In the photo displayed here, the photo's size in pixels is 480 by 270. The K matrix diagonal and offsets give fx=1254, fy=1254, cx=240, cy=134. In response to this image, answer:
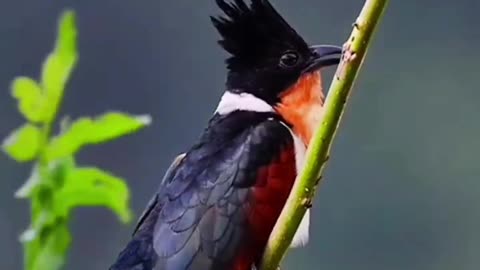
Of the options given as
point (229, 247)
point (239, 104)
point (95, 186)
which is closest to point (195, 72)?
point (239, 104)

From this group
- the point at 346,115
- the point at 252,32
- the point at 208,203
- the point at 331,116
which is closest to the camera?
the point at 331,116

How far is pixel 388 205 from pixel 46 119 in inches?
131

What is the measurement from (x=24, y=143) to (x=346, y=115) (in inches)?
98.3

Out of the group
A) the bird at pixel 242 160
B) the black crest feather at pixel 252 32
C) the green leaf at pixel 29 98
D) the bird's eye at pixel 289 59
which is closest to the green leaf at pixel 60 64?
the green leaf at pixel 29 98

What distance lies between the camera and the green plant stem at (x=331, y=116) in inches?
25.9

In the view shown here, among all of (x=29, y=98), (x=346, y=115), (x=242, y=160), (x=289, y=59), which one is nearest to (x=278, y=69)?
(x=289, y=59)

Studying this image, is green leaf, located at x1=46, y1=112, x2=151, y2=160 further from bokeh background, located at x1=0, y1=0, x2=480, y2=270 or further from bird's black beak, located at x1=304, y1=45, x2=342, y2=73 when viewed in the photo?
bokeh background, located at x1=0, y1=0, x2=480, y2=270

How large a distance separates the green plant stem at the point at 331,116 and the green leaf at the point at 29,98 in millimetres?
203

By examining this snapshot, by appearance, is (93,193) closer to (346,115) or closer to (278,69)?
(278,69)

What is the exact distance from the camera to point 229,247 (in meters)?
1.20

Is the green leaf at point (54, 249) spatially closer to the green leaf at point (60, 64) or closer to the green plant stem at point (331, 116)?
the green leaf at point (60, 64)

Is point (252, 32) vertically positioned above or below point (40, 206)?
below

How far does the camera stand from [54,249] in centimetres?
48

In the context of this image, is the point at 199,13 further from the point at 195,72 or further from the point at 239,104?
the point at 239,104
